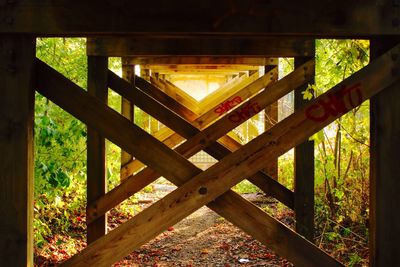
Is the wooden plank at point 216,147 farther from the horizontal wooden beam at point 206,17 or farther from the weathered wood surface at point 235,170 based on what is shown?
the horizontal wooden beam at point 206,17

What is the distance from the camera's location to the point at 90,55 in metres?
4.95

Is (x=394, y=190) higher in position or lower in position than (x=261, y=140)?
lower

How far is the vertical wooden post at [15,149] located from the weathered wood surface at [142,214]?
16 cm

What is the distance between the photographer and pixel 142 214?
2549mm

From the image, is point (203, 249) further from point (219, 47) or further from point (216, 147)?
point (219, 47)

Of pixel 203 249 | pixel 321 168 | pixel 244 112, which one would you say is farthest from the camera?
pixel 321 168

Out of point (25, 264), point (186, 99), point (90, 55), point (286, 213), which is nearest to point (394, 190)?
point (25, 264)

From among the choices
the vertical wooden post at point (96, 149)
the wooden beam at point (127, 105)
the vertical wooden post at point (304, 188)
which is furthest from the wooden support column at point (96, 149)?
the vertical wooden post at point (304, 188)

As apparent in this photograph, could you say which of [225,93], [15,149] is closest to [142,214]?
[15,149]

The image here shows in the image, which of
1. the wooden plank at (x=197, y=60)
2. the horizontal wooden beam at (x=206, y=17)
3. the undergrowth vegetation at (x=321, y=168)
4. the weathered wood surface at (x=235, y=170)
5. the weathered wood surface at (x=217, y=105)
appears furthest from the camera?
the weathered wood surface at (x=217, y=105)

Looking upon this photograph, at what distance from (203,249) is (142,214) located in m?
3.29

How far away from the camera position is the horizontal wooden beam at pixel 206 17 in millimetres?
2436

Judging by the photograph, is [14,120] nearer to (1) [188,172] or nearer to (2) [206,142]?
(1) [188,172]

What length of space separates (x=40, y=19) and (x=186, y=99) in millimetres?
6446
